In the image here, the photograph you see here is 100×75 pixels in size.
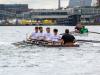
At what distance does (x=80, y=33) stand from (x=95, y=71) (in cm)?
4712

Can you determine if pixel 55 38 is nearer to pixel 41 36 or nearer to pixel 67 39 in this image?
pixel 67 39

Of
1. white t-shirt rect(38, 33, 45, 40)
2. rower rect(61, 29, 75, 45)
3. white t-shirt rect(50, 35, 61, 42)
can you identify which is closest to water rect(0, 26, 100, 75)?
rower rect(61, 29, 75, 45)

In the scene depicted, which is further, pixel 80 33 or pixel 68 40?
pixel 80 33

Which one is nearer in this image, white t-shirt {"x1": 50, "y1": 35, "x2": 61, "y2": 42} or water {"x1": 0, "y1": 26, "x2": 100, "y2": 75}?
water {"x1": 0, "y1": 26, "x2": 100, "y2": 75}

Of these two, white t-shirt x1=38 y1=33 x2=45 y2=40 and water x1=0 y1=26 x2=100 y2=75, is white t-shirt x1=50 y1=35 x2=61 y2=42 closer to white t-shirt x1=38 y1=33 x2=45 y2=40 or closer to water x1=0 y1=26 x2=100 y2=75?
water x1=0 y1=26 x2=100 y2=75

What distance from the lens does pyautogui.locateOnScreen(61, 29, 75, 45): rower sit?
40188mm

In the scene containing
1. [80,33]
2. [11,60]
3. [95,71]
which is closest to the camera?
[95,71]

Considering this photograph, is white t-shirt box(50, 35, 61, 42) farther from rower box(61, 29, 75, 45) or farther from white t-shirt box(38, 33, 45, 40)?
white t-shirt box(38, 33, 45, 40)

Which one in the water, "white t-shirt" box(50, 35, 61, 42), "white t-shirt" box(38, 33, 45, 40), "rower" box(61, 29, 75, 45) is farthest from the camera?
"white t-shirt" box(38, 33, 45, 40)

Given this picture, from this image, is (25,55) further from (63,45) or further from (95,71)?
(95,71)

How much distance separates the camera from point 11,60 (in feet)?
106

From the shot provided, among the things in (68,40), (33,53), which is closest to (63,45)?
(68,40)

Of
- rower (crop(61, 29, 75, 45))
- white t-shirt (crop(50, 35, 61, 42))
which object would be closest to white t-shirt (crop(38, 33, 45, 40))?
white t-shirt (crop(50, 35, 61, 42))

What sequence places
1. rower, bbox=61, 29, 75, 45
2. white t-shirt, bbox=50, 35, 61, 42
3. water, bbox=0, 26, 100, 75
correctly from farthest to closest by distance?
white t-shirt, bbox=50, 35, 61, 42 < rower, bbox=61, 29, 75, 45 < water, bbox=0, 26, 100, 75
